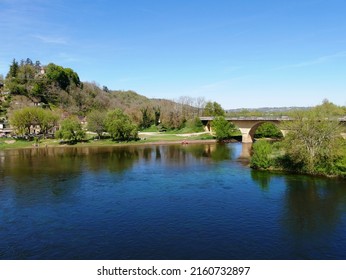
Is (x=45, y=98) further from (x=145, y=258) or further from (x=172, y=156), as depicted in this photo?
(x=145, y=258)

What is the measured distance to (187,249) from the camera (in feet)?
85.3

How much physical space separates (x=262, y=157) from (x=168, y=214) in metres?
27.8

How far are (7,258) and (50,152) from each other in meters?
61.6

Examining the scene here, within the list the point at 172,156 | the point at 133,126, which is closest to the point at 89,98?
the point at 133,126

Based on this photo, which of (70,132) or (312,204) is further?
(70,132)

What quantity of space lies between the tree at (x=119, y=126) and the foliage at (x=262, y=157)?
50.8 m

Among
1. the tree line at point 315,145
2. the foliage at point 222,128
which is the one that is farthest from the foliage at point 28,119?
the tree line at point 315,145

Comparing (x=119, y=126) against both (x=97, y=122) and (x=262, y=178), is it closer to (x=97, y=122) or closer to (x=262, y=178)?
(x=97, y=122)

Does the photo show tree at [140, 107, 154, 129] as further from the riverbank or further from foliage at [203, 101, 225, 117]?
the riverbank

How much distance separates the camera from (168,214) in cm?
3441

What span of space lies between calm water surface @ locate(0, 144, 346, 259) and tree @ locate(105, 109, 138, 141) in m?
38.0

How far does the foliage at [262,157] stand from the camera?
56.1 metres

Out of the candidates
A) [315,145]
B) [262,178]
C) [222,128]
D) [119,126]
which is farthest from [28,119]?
[315,145]

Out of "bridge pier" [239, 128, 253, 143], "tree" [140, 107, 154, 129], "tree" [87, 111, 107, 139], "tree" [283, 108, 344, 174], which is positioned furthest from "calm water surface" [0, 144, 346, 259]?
"tree" [140, 107, 154, 129]
